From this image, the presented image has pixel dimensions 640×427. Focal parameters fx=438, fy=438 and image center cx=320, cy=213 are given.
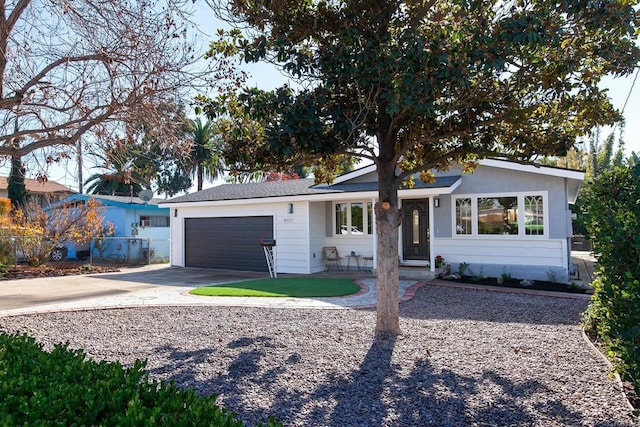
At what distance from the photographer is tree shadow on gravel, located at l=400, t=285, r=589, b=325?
7633 millimetres

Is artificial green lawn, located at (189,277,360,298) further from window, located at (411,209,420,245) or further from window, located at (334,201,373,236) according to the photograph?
window, located at (411,209,420,245)

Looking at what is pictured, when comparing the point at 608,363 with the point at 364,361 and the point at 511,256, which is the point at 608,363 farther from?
the point at 511,256

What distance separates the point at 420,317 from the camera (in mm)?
7613

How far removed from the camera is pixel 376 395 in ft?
12.9

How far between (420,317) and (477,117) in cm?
352

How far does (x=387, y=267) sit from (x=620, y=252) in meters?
3.13

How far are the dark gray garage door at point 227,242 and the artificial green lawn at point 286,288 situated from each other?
345 cm

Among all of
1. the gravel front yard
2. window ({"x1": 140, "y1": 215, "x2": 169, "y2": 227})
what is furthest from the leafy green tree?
window ({"x1": 140, "y1": 215, "x2": 169, "y2": 227})

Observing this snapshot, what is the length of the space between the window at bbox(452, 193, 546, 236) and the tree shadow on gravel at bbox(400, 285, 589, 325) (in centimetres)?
302

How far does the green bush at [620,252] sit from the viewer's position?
3.09 metres

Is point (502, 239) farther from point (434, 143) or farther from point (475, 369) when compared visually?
point (475, 369)

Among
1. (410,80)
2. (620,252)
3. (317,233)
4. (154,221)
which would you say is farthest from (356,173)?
(154,221)

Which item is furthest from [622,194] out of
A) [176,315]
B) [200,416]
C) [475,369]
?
[176,315]

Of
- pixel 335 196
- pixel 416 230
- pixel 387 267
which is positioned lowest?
pixel 387 267
